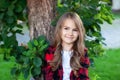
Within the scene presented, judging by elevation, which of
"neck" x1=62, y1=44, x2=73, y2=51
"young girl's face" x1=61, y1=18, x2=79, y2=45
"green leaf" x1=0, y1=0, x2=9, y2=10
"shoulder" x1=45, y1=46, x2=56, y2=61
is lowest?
"shoulder" x1=45, y1=46, x2=56, y2=61

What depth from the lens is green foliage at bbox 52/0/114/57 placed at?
3576 millimetres

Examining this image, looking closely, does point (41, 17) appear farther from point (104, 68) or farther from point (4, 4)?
point (104, 68)

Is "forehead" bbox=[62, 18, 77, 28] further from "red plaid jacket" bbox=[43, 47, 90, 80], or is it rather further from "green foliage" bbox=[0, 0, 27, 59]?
"green foliage" bbox=[0, 0, 27, 59]

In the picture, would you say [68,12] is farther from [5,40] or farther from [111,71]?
[111,71]

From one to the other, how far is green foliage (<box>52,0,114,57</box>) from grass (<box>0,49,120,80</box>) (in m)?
2.33

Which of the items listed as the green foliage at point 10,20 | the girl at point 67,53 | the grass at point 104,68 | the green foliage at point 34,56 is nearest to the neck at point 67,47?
the girl at point 67,53

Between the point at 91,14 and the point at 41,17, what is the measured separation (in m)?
0.48

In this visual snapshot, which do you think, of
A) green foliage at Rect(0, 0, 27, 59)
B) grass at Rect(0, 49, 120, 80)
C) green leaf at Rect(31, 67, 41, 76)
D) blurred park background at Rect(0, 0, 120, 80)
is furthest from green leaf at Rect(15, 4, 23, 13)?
grass at Rect(0, 49, 120, 80)

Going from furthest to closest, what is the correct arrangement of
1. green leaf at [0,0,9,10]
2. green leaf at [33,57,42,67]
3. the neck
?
green leaf at [0,0,9,10], the neck, green leaf at [33,57,42,67]

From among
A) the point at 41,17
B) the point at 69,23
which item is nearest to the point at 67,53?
the point at 69,23

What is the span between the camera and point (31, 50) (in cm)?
329

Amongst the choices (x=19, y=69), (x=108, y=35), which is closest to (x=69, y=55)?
(x=19, y=69)

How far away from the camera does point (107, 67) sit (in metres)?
7.57

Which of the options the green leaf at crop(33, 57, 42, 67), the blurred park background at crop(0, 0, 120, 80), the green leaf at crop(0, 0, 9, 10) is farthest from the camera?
the blurred park background at crop(0, 0, 120, 80)
